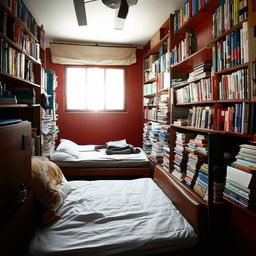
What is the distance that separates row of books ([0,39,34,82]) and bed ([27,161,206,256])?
1.27 metres

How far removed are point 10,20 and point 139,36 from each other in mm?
2527

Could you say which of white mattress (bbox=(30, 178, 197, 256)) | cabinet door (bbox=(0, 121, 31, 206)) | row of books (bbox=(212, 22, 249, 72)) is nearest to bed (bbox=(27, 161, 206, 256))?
white mattress (bbox=(30, 178, 197, 256))

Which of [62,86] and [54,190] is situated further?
[62,86]

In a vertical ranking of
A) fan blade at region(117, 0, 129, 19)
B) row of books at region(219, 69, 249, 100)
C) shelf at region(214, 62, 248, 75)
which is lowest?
row of books at region(219, 69, 249, 100)

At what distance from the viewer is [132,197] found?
2014 mm

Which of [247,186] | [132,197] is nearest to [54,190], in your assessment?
[132,197]

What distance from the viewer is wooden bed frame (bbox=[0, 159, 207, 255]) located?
3.47ft

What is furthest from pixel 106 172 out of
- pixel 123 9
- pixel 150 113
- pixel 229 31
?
pixel 229 31

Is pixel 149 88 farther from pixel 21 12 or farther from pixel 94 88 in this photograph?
pixel 21 12

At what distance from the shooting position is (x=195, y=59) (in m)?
2.49

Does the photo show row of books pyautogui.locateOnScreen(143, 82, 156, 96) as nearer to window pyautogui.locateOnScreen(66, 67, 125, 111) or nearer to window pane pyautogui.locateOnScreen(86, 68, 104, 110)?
window pyautogui.locateOnScreen(66, 67, 125, 111)

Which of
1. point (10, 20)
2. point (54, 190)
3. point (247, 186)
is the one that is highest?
point (10, 20)

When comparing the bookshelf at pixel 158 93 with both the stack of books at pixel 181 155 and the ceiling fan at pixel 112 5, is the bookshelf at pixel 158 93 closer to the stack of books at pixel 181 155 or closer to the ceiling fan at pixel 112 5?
the stack of books at pixel 181 155

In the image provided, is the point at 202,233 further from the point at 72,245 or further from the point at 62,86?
the point at 62,86
